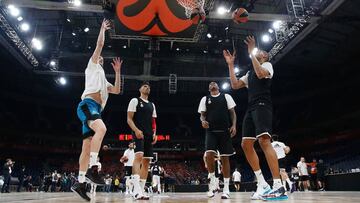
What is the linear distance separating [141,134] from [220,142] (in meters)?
1.39

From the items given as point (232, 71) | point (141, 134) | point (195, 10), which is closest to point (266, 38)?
point (195, 10)

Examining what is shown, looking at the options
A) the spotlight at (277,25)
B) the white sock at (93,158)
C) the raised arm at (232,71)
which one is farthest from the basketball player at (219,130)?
the spotlight at (277,25)

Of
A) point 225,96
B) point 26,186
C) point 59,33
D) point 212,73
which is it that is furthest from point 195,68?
point 225,96

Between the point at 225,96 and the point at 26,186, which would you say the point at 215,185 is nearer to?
the point at 225,96

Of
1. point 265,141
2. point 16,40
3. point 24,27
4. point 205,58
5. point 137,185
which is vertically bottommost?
point 137,185

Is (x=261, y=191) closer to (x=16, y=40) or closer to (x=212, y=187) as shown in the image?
(x=212, y=187)

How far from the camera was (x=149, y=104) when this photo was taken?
545 cm

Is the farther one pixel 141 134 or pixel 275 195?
pixel 141 134

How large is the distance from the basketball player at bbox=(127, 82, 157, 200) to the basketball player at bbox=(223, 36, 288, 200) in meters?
1.57

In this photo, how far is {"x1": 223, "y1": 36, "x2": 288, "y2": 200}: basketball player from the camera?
4.06m

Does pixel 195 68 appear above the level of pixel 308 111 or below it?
above

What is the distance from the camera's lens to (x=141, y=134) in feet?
16.5

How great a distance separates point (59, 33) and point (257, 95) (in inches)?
673

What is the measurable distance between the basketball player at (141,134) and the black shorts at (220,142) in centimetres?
97
